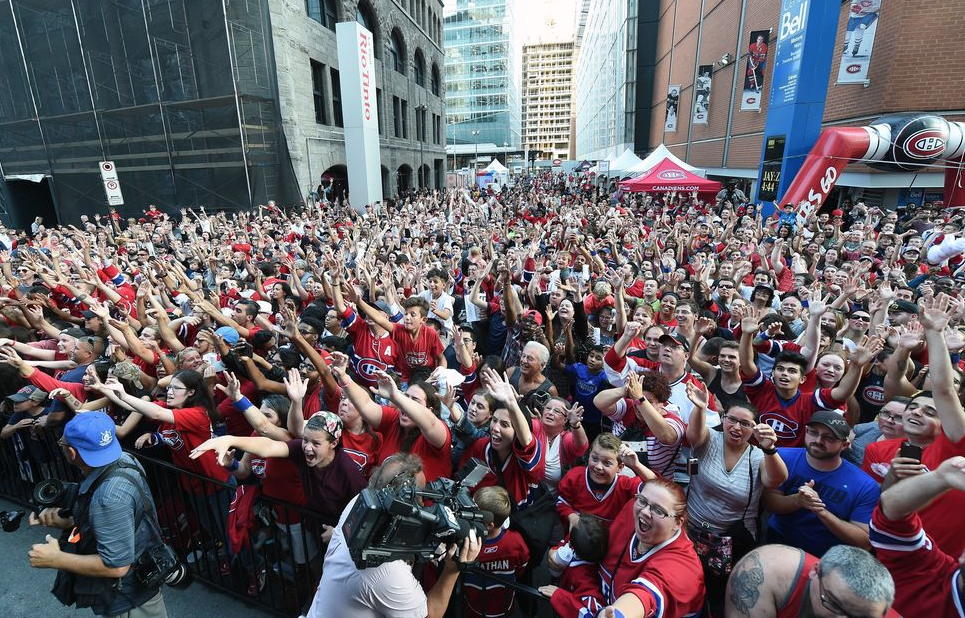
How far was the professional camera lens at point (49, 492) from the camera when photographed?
276cm

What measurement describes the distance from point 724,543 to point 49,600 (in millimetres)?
4720

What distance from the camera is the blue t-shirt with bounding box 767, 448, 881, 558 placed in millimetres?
2607

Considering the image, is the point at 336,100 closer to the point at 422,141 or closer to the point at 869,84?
the point at 422,141

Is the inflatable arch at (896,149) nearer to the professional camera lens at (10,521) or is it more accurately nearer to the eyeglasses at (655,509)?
the eyeglasses at (655,509)

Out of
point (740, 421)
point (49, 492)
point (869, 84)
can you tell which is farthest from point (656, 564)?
point (869, 84)

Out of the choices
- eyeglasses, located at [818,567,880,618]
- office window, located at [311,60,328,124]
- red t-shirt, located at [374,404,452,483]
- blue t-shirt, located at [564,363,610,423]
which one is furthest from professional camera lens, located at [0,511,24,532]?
office window, located at [311,60,328,124]

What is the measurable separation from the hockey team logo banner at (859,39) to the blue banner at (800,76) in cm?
42

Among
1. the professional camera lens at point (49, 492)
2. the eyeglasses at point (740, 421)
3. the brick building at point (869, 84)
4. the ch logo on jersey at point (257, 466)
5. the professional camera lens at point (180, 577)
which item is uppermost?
the brick building at point (869, 84)

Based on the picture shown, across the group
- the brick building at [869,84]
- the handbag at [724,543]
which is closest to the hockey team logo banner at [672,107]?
the brick building at [869,84]

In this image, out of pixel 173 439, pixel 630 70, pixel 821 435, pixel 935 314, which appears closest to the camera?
pixel 821 435

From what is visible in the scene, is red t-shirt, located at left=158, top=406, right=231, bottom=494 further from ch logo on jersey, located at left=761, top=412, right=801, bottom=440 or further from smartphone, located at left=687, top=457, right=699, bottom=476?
ch logo on jersey, located at left=761, top=412, right=801, bottom=440

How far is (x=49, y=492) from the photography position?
2.86 meters

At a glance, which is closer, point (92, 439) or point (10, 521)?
point (92, 439)

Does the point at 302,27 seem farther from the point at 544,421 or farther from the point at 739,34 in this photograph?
the point at 544,421
